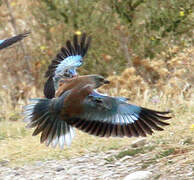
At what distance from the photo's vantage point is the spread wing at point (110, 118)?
552 centimetres

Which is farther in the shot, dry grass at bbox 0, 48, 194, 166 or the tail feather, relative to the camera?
dry grass at bbox 0, 48, 194, 166

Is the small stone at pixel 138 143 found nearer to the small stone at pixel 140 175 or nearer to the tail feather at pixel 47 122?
the tail feather at pixel 47 122

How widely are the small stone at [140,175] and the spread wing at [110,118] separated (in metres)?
0.40

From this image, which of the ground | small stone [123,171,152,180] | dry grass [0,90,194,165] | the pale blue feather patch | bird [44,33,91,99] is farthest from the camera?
the pale blue feather patch

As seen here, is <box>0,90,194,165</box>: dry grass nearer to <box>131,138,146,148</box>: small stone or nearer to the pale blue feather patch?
<box>131,138,146,148</box>: small stone

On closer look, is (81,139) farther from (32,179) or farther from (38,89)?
(38,89)

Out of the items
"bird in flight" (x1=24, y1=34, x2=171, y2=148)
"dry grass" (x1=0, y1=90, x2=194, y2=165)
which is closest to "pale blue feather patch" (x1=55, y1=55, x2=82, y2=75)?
"bird in flight" (x1=24, y1=34, x2=171, y2=148)

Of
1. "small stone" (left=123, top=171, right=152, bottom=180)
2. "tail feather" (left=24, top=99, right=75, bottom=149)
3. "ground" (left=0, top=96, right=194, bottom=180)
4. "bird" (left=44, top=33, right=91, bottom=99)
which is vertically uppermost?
"bird" (left=44, top=33, right=91, bottom=99)

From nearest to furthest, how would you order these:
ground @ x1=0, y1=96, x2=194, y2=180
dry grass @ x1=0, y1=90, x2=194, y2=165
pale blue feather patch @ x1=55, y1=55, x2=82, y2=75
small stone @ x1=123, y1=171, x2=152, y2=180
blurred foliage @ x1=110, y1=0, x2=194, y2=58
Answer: small stone @ x1=123, y1=171, x2=152, y2=180 < ground @ x1=0, y1=96, x2=194, y2=180 < dry grass @ x1=0, y1=90, x2=194, y2=165 < pale blue feather patch @ x1=55, y1=55, x2=82, y2=75 < blurred foliage @ x1=110, y1=0, x2=194, y2=58

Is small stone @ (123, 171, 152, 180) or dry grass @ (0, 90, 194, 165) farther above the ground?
dry grass @ (0, 90, 194, 165)

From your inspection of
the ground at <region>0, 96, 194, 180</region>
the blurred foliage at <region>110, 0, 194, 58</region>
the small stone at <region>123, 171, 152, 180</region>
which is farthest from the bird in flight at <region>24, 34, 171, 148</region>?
the blurred foliage at <region>110, 0, 194, 58</region>

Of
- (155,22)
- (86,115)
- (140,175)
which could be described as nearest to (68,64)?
(86,115)

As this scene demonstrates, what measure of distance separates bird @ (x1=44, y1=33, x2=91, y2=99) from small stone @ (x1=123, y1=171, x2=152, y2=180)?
1492 mm

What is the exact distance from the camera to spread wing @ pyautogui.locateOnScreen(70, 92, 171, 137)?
5.52 m
